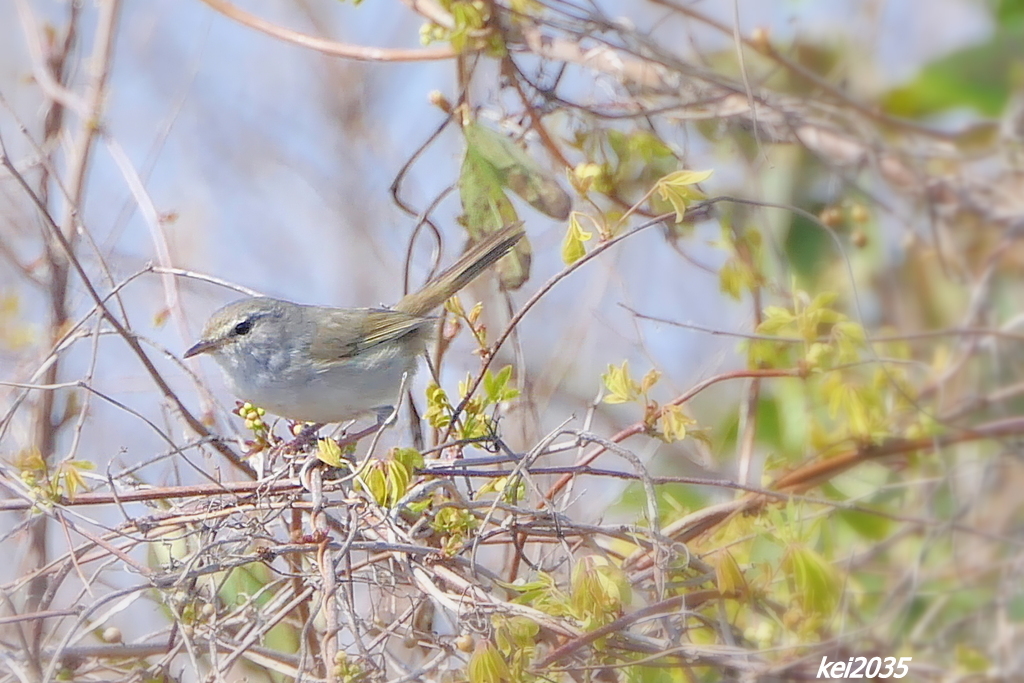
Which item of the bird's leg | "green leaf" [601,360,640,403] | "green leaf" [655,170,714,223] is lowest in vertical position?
"green leaf" [601,360,640,403]

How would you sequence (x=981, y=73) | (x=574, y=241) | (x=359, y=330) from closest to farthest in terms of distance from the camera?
(x=574, y=241) < (x=359, y=330) < (x=981, y=73)

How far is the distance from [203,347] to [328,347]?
0.51m

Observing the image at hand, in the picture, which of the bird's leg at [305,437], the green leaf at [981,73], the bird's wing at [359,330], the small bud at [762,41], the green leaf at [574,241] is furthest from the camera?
the green leaf at [981,73]

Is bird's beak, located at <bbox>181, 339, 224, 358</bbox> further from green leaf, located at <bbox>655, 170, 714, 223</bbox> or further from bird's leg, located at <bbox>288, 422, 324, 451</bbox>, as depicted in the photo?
green leaf, located at <bbox>655, 170, 714, 223</bbox>

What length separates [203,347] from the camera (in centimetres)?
329

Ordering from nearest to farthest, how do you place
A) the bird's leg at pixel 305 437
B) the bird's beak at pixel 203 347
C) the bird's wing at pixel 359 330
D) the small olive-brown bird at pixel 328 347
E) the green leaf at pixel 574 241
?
the green leaf at pixel 574 241 → the bird's leg at pixel 305 437 → the bird's beak at pixel 203 347 → the small olive-brown bird at pixel 328 347 → the bird's wing at pixel 359 330

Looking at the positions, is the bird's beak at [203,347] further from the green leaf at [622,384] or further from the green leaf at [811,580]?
the green leaf at [811,580]

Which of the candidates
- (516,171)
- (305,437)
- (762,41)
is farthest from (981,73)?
(305,437)

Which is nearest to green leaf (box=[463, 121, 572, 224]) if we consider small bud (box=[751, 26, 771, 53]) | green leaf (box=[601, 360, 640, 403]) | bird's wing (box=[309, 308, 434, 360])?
green leaf (box=[601, 360, 640, 403])

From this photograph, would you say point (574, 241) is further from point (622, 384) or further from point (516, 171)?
point (516, 171)

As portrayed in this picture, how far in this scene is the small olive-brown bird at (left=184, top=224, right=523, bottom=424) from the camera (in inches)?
132

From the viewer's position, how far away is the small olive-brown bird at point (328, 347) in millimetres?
3342

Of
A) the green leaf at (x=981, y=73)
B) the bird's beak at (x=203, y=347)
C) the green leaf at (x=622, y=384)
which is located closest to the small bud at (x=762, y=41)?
the green leaf at (x=981, y=73)

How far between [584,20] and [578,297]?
1.56 metres
